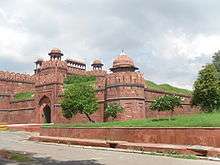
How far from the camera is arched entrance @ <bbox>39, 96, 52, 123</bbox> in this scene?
3916 centimetres

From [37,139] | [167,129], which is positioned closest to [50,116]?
[37,139]

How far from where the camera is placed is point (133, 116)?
101 ft

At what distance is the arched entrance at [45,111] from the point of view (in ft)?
128

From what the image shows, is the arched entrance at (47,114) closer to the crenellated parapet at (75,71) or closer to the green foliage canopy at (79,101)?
the green foliage canopy at (79,101)

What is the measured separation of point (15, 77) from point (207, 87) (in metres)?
28.5

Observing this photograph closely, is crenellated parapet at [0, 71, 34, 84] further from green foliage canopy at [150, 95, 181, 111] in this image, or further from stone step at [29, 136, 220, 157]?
green foliage canopy at [150, 95, 181, 111]

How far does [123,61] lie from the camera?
3209 centimetres

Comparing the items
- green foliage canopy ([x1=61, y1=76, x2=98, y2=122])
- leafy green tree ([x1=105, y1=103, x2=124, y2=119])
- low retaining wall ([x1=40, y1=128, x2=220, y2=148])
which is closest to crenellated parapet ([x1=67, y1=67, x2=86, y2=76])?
green foliage canopy ([x1=61, y1=76, x2=98, y2=122])

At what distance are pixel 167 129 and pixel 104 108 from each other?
1359cm

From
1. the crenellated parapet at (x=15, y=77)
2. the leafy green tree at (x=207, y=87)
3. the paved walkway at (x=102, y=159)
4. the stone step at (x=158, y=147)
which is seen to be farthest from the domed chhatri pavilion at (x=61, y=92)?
the paved walkway at (x=102, y=159)

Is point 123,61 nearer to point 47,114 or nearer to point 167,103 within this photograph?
point 167,103

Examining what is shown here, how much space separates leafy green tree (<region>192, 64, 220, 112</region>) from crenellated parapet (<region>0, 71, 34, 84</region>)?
26987 mm

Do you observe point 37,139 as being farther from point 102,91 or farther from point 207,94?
point 207,94

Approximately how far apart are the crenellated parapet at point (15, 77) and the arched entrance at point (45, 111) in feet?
31.6
